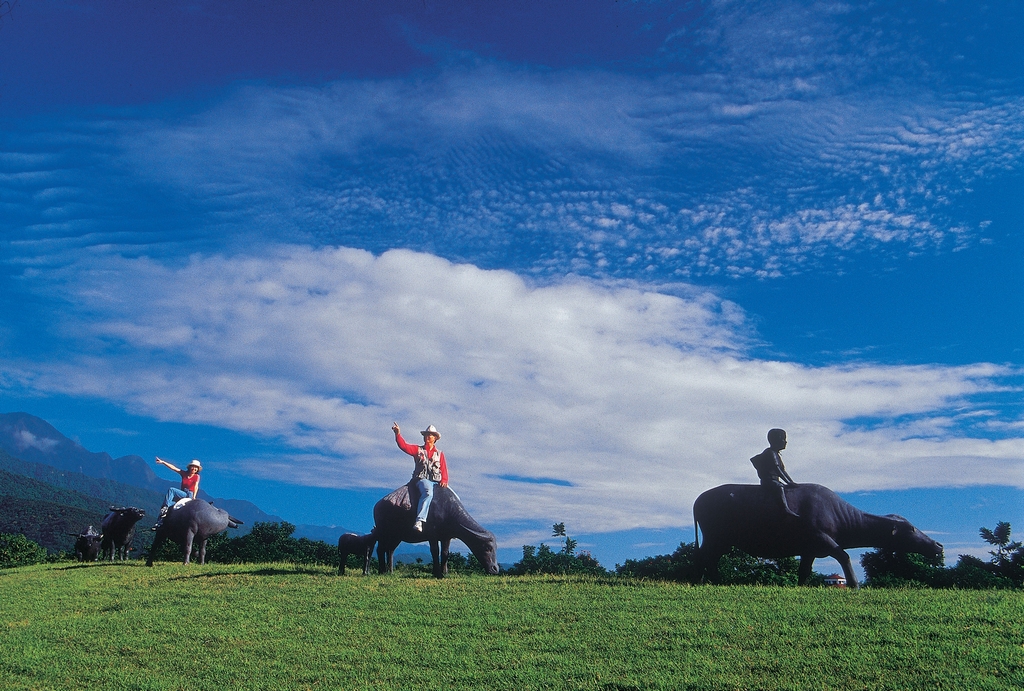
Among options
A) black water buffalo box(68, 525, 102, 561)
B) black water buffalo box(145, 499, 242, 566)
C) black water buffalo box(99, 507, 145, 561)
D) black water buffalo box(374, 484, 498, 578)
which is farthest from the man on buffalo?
black water buffalo box(68, 525, 102, 561)

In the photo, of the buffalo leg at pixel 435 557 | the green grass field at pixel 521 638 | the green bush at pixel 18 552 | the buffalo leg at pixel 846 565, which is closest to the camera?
the green grass field at pixel 521 638

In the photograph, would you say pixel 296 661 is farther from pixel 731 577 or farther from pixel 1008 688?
pixel 731 577

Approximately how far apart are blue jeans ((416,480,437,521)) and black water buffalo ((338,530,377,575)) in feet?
5.58

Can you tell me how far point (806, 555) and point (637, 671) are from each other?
8.27 metres

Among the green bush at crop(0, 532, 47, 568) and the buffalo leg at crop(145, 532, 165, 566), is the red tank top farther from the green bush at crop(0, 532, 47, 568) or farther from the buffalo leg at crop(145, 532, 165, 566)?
the green bush at crop(0, 532, 47, 568)

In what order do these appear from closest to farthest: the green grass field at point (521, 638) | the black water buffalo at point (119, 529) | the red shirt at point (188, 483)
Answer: the green grass field at point (521, 638)
the red shirt at point (188, 483)
the black water buffalo at point (119, 529)

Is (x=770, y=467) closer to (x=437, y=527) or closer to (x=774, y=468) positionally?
(x=774, y=468)

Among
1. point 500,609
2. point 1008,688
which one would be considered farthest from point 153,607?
point 1008,688

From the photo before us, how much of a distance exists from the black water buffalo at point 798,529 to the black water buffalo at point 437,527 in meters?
5.63

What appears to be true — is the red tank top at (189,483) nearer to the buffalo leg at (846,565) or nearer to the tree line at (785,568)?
the tree line at (785,568)

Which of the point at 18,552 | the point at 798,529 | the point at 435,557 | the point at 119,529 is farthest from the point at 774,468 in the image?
the point at 18,552

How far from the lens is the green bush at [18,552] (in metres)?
34.4

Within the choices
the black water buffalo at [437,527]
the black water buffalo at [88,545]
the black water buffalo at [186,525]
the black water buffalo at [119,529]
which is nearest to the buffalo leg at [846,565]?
the black water buffalo at [437,527]

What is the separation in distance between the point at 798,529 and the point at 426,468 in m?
9.27
